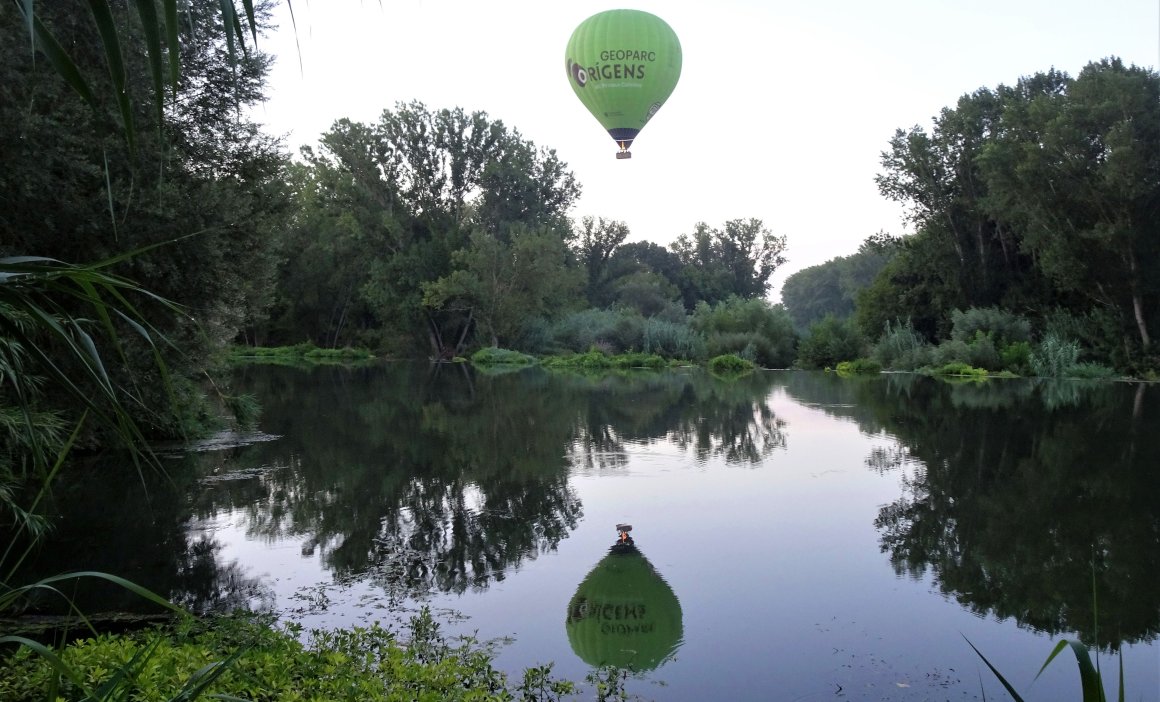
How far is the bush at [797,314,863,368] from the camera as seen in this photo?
35.5 m

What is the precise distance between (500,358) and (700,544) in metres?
35.6

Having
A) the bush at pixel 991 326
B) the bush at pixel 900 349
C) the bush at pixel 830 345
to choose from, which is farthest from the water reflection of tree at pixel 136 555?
the bush at pixel 830 345

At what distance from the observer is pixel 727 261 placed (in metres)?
76.6

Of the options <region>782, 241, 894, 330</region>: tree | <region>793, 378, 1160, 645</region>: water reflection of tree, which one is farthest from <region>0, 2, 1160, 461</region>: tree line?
<region>782, 241, 894, 330</region>: tree

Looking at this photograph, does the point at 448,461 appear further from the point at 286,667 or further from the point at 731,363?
the point at 731,363

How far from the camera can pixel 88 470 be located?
10203 mm

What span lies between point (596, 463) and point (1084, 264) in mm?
22138

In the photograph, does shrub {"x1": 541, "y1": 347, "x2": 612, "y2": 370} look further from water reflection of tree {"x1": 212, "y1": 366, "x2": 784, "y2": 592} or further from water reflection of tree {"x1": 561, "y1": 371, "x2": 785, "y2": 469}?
water reflection of tree {"x1": 212, "y1": 366, "x2": 784, "y2": 592}

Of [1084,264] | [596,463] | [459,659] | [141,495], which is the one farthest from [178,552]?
[1084,264]

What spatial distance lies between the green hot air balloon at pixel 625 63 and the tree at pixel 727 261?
4829cm

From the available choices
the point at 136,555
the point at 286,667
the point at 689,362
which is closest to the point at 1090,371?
the point at 689,362

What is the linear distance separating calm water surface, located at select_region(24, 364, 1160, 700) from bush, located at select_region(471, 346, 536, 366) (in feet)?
89.3

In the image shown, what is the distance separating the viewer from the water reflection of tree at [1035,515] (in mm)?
5566

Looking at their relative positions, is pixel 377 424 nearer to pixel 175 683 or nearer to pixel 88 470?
pixel 88 470
